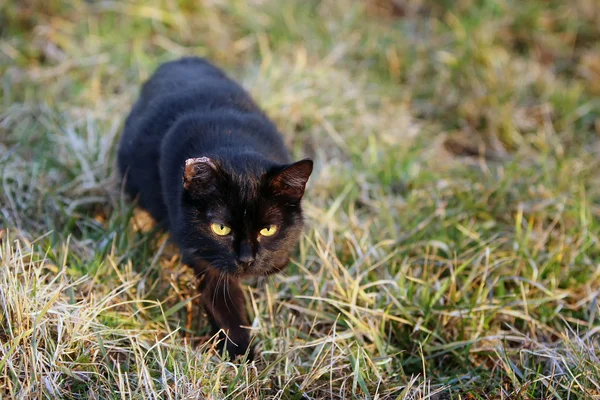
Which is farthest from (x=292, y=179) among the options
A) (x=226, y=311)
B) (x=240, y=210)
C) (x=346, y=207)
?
(x=346, y=207)

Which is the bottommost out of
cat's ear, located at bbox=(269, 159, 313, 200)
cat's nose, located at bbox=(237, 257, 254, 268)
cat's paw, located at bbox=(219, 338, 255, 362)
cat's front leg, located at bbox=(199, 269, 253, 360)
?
cat's paw, located at bbox=(219, 338, 255, 362)

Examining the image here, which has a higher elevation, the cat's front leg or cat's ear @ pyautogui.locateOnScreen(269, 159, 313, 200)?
cat's ear @ pyautogui.locateOnScreen(269, 159, 313, 200)

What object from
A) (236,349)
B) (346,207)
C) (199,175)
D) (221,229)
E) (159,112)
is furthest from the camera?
(346,207)

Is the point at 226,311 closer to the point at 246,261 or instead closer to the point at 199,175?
the point at 246,261

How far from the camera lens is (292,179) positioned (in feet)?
7.06

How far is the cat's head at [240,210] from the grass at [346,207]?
14.1 inches

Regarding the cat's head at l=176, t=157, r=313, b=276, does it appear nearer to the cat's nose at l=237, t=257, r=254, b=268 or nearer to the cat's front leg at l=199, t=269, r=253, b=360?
the cat's nose at l=237, t=257, r=254, b=268

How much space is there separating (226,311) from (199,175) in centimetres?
67

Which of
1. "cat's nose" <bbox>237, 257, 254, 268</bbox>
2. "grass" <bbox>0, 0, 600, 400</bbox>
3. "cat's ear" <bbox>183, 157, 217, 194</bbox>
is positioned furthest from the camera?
"grass" <bbox>0, 0, 600, 400</bbox>

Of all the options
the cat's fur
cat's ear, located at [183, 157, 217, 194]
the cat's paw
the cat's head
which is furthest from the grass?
cat's ear, located at [183, 157, 217, 194]

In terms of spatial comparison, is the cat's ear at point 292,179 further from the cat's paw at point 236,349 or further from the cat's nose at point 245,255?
the cat's paw at point 236,349

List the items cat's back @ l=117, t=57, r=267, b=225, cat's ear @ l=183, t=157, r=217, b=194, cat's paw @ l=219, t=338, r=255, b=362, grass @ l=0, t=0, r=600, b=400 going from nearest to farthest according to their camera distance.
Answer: cat's ear @ l=183, t=157, r=217, b=194 < grass @ l=0, t=0, r=600, b=400 < cat's paw @ l=219, t=338, r=255, b=362 < cat's back @ l=117, t=57, r=267, b=225

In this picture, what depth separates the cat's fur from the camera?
7.08 ft

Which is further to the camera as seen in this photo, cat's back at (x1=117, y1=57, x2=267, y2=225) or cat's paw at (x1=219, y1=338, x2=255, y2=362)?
cat's back at (x1=117, y1=57, x2=267, y2=225)
